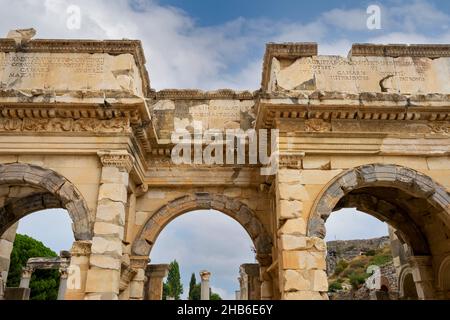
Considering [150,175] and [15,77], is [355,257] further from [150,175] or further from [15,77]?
[15,77]

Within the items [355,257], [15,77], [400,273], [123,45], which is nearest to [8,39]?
[15,77]

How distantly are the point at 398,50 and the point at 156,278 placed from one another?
308 inches

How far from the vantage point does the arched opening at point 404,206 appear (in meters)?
7.18

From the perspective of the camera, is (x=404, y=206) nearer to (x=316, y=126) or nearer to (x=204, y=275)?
(x=316, y=126)

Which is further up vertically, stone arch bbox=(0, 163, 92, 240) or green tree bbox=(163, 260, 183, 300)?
green tree bbox=(163, 260, 183, 300)

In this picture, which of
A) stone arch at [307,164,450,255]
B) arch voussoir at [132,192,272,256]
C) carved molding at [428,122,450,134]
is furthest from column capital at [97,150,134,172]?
carved molding at [428,122,450,134]

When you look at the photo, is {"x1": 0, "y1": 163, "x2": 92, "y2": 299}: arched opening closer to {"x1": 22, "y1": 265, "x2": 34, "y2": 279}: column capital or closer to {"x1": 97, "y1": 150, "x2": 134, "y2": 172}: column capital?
{"x1": 97, "y1": 150, "x2": 134, "y2": 172}: column capital

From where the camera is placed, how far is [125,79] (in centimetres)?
819

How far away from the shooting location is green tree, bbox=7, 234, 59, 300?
79.0 feet

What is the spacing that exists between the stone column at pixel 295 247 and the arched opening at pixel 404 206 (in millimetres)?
253

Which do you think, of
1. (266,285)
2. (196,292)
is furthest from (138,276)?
(196,292)

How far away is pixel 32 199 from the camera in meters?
9.16

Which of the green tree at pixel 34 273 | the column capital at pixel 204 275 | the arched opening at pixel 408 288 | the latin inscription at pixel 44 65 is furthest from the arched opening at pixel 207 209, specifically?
the green tree at pixel 34 273

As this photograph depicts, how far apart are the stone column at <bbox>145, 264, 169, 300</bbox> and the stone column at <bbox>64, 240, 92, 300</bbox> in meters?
3.98
